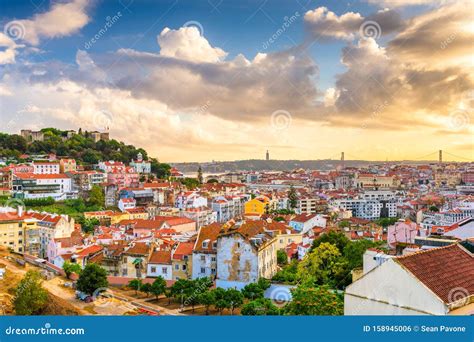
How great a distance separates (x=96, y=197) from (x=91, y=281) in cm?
852

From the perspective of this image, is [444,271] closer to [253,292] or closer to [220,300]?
[220,300]

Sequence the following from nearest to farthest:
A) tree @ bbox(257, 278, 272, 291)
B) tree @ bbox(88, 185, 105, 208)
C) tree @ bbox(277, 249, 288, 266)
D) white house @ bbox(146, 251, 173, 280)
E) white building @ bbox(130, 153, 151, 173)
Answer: tree @ bbox(257, 278, 272, 291) < white house @ bbox(146, 251, 173, 280) < tree @ bbox(277, 249, 288, 266) < tree @ bbox(88, 185, 105, 208) < white building @ bbox(130, 153, 151, 173)

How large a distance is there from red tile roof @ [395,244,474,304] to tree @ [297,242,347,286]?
2.35 meters

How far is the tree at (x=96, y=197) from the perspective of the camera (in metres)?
14.0

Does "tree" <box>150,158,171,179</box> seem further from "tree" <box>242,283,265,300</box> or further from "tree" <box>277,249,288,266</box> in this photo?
"tree" <box>242,283,265,300</box>

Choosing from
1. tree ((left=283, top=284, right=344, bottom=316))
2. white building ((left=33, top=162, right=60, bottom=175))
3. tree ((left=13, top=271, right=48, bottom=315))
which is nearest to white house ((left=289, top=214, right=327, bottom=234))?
tree ((left=13, top=271, right=48, bottom=315))

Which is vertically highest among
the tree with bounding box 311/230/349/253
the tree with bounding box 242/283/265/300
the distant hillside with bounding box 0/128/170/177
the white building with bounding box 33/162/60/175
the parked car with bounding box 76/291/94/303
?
the distant hillside with bounding box 0/128/170/177

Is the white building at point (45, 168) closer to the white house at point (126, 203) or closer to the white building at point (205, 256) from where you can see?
the white house at point (126, 203)

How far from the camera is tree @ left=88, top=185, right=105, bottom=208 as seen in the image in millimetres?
13984

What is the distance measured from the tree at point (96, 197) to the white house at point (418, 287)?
39.1 feet

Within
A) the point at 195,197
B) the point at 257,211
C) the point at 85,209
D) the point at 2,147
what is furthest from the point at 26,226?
the point at 2,147

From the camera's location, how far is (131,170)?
1722 centimetres

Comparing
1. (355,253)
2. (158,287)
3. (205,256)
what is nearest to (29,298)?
(158,287)

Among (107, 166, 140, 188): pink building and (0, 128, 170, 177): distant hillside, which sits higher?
(0, 128, 170, 177): distant hillside
